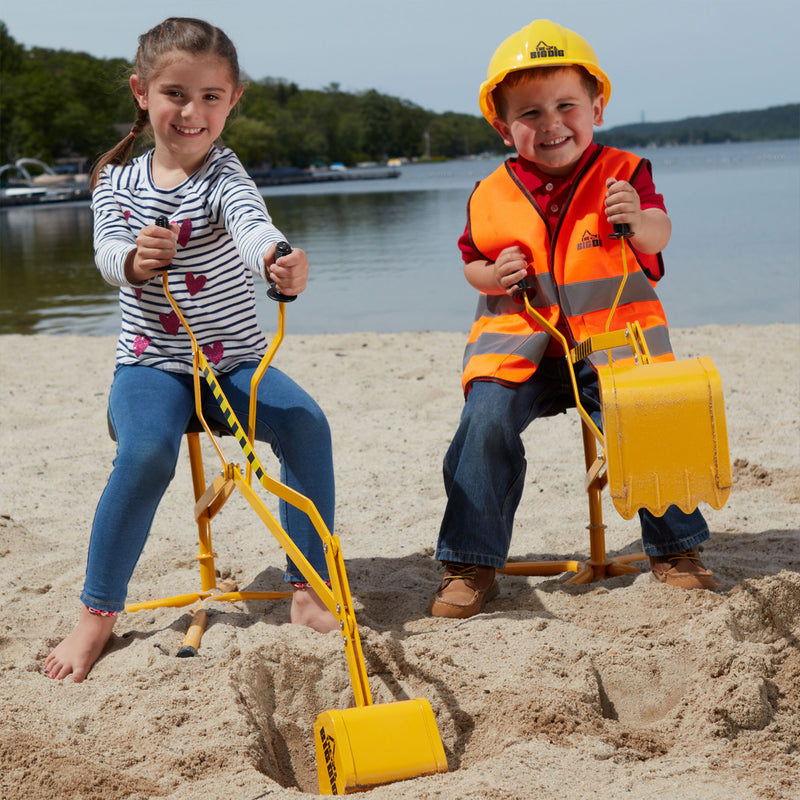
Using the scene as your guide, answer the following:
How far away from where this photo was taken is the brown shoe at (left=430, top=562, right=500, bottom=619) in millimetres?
2580

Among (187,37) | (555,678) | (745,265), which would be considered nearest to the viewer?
(555,678)

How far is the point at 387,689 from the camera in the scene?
2170mm

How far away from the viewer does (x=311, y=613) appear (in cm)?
248

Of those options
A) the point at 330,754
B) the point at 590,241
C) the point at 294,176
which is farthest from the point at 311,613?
the point at 294,176

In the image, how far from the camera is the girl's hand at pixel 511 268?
2627 mm

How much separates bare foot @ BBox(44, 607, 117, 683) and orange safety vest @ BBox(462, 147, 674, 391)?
1217 mm

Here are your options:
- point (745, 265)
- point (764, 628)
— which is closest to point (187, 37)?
point (764, 628)

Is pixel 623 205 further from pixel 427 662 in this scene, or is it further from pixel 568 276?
pixel 427 662

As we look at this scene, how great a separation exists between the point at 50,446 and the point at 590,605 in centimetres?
288

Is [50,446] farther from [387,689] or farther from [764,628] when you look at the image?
[764,628]

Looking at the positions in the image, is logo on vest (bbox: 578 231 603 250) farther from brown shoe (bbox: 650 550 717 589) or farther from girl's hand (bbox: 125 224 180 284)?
girl's hand (bbox: 125 224 180 284)

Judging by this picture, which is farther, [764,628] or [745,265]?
[745,265]

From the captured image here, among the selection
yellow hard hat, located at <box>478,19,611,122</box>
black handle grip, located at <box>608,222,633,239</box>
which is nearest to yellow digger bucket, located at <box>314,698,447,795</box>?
black handle grip, located at <box>608,222,633,239</box>

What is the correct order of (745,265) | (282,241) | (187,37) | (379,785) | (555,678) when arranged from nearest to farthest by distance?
(379,785)
(555,678)
(282,241)
(187,37)
(745,265)
